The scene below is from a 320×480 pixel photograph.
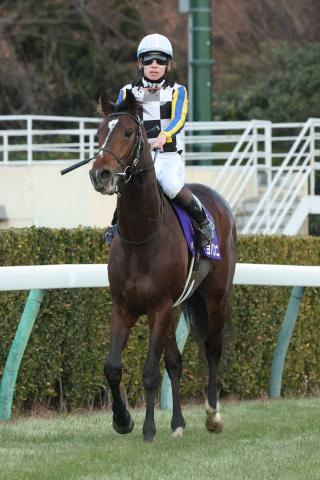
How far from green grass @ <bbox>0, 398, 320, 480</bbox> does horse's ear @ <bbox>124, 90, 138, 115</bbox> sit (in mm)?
1893

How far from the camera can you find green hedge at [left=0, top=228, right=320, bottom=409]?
1011 cm

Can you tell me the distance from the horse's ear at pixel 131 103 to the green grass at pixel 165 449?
6.21ft

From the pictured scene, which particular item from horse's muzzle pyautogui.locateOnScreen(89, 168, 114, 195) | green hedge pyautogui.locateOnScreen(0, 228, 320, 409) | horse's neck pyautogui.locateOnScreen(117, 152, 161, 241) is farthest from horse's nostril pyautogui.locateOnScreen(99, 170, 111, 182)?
green hedge pyautogui.locateOnScreen(0, 228, 320, 409)

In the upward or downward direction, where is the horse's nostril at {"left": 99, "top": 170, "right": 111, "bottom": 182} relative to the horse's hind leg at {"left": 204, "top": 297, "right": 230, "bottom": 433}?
upward

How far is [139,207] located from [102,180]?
2.28 feet

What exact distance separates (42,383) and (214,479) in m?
3.50

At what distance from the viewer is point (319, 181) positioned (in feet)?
71.9

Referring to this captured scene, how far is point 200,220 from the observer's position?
8805 mm

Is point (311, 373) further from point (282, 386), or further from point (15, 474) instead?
point (15, 474)

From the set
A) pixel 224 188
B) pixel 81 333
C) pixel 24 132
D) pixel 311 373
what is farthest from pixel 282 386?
pixel 24 132

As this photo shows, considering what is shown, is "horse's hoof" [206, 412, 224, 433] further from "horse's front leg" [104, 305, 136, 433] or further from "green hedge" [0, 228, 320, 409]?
"green hedge" [0, 228, 320, 409]

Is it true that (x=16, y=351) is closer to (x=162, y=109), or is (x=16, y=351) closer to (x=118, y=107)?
(x=162, y=109)

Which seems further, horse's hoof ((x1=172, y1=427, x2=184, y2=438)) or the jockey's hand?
horse's hoof ((x1=172, y1=427, x2=184, y2=438))

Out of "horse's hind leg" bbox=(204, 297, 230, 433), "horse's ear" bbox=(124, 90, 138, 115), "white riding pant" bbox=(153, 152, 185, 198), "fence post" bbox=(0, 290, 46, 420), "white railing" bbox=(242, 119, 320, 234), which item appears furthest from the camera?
"white railing" bbox=(242, 119, 320, 234)
